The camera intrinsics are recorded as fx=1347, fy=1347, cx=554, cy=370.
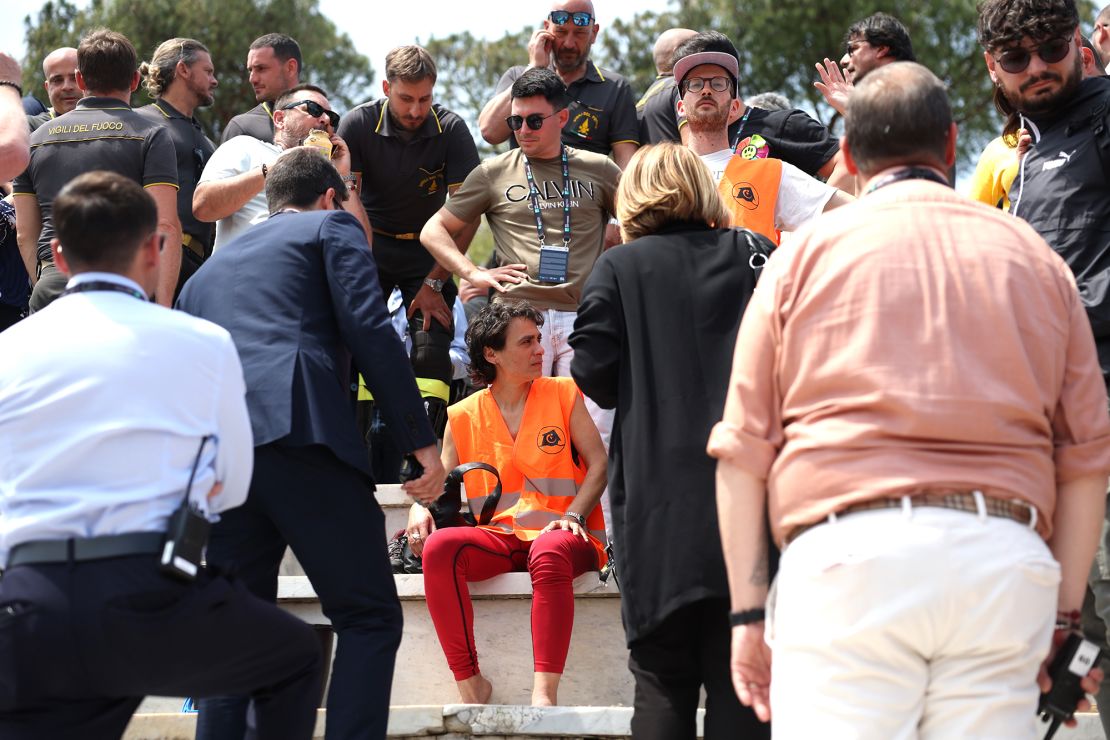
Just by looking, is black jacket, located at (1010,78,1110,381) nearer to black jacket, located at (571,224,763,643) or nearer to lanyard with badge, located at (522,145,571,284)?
black jacket, located at (571,224,763,643)

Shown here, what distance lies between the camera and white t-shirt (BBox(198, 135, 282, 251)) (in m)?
5.99

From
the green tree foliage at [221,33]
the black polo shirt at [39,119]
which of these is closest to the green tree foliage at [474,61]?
the green tree foliage at [221,33]

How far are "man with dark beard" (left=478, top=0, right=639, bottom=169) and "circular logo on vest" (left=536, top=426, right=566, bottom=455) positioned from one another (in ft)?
6.58

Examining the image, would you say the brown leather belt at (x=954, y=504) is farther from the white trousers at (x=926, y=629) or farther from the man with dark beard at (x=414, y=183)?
the man with dark beard at (x=414, y=183)

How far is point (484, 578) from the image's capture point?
4727 millimetres

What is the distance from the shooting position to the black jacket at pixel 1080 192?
362 cm

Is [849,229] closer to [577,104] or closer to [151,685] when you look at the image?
[151,685]

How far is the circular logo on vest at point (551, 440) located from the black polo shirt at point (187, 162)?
2.43 meters

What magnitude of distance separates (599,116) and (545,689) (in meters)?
3.31

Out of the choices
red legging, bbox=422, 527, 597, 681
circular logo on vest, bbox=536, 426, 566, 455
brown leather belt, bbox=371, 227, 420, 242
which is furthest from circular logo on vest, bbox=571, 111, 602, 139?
red legging, bbox=422, 527, 597, 681

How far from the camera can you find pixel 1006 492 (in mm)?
2398

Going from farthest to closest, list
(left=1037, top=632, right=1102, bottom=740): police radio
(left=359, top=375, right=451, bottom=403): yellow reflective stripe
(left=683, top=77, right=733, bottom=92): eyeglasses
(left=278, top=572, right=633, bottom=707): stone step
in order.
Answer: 1. (left=359, top=375, right=451, bottom=403): yellow reflective stripe
2. (left=683, top=77, right=733, bottom=92): eyeglasses
3. (left=278, top=572, right=633, bottom=707): stone step
4. (left=1037, top=632, right=1102, bottom=740): police radio

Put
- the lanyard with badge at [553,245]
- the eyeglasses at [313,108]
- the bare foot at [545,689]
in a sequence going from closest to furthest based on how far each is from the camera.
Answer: the bare foot at [545,689], the lanyard with badge at [553,245], the eyeglasses at [313,108]

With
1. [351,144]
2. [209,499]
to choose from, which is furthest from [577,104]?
[209,499]
